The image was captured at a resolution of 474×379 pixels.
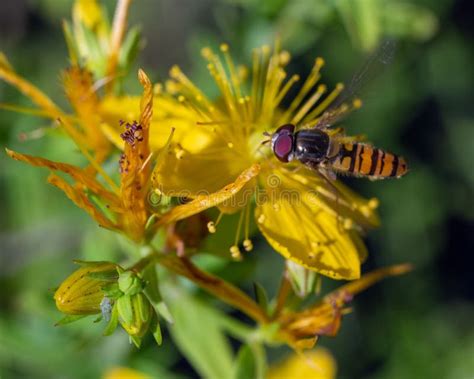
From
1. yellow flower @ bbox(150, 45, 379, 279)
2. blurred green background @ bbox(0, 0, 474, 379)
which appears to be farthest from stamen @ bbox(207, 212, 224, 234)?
blurred green background @ bbox(0, 0, 474, 379)

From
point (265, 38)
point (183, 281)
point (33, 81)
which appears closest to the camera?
point (183, 281)

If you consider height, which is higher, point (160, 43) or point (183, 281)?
point (160, 43)

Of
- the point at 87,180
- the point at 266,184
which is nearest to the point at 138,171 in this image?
the point at 87,180

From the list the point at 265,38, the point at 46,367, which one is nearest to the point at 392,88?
the point at 265,38

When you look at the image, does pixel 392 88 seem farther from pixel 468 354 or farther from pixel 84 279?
pixel 84 279

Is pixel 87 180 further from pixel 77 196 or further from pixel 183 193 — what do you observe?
pixel 183 193

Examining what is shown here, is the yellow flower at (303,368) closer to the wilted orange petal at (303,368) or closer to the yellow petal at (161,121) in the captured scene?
the wilted orange petal at (303,368)

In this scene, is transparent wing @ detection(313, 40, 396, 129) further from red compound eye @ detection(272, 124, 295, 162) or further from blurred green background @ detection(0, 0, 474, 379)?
blurred green background @ detection(0, 0, 474, 379)
